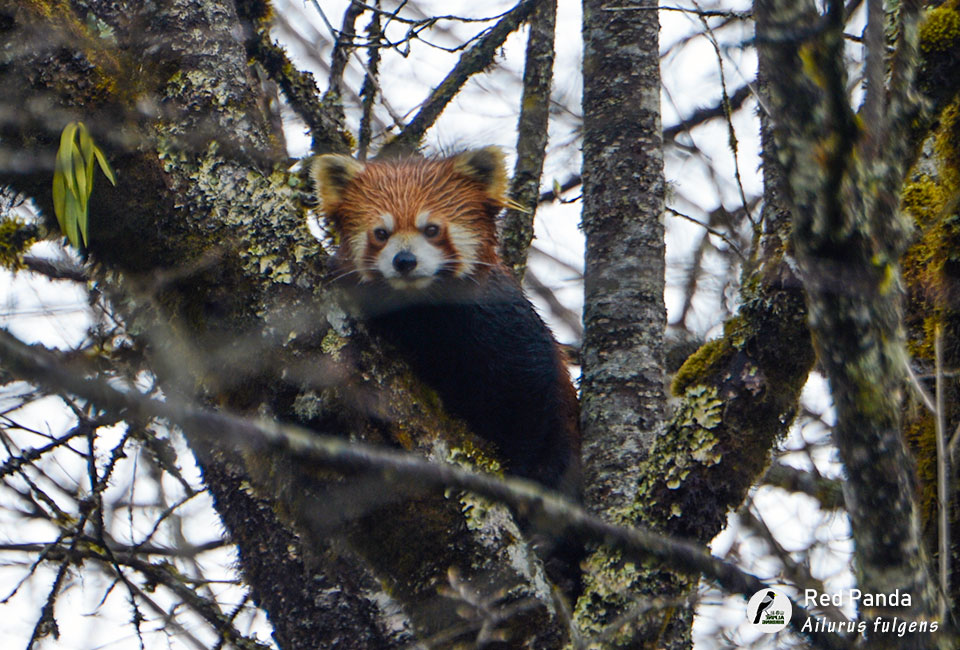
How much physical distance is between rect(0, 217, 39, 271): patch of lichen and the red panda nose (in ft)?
4.32

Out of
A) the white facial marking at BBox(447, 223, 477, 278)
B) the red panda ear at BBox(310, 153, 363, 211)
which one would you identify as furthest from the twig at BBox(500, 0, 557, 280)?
the red panda ear at BBox(310, 153, 363, 211)

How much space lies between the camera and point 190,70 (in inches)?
94.2

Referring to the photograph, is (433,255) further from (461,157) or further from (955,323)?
(955,323)

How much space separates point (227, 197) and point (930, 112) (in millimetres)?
1604

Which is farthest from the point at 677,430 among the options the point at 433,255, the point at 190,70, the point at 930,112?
the point at 433,255

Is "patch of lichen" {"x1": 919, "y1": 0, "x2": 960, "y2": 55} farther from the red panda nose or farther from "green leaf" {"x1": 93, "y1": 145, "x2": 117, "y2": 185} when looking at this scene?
Answer: the red panda nose

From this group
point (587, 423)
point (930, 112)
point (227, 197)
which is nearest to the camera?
point (930, 112)

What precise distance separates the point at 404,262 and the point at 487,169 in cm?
82

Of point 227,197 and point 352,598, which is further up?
point 227,197

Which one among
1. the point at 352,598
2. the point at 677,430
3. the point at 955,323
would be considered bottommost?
the point at 352,598

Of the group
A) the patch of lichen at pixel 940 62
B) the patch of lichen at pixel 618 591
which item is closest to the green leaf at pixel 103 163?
the patch of lichen at pixel 618 591

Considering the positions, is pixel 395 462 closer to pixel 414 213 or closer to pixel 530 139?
pixel 414 213

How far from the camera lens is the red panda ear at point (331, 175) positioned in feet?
12.6

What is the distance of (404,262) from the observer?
11.8 feet
